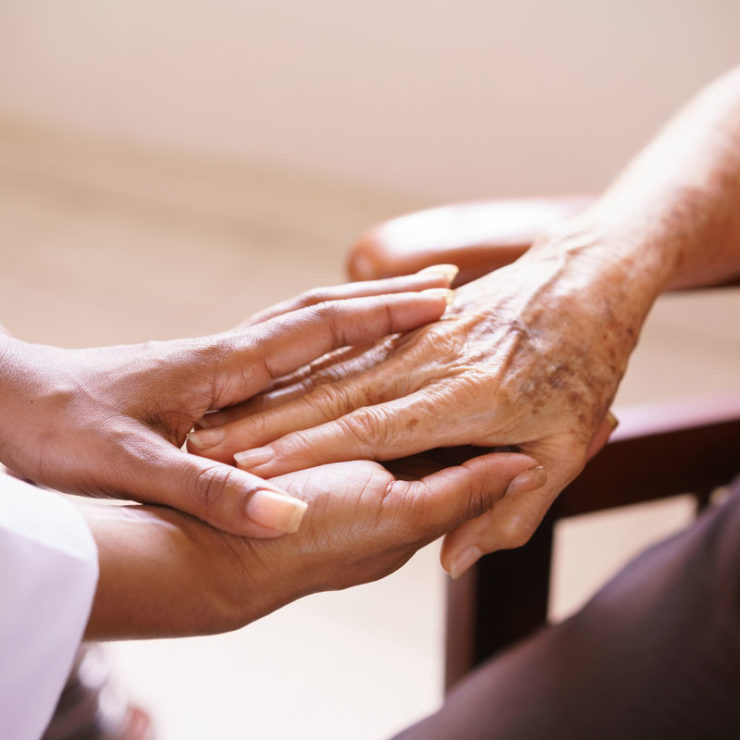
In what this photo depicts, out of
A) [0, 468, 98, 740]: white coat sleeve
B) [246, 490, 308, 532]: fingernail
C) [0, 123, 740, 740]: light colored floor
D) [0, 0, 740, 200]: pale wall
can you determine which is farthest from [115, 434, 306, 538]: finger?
[0, 0, 740, 200]: pale wall

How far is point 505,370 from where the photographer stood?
0.97m

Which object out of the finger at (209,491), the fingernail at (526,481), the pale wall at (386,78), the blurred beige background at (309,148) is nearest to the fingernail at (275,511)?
the finger at (209,491)

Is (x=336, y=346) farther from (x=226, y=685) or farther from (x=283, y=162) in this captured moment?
(x=283, y=162)

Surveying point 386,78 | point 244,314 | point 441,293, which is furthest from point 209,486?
point 386,78

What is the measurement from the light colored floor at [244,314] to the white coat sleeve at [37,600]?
966 millimetres

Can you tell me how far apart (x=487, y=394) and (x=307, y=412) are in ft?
0.61

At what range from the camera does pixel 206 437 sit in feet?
2.99

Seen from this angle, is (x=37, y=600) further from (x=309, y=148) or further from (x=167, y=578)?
(x=309, y=148)

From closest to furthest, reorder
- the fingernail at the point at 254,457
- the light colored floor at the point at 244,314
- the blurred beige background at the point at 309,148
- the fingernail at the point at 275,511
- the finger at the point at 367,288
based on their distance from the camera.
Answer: the fingernail at the point at 275,511
the fingernail at the point at 254,457
the finger at the point at 367,288
the light colored floor at the point at 244,314
the blurred beige background at the point at 309,148

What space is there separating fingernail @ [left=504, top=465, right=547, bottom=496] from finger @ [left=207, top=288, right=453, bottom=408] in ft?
0.68

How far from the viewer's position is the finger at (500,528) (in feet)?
2.96

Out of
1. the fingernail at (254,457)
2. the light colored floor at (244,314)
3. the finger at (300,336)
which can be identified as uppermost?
the finger at (300,336)

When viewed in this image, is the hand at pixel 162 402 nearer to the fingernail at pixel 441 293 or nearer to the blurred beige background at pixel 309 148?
the fingernail at pixel 441 293

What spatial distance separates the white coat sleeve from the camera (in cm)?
67
